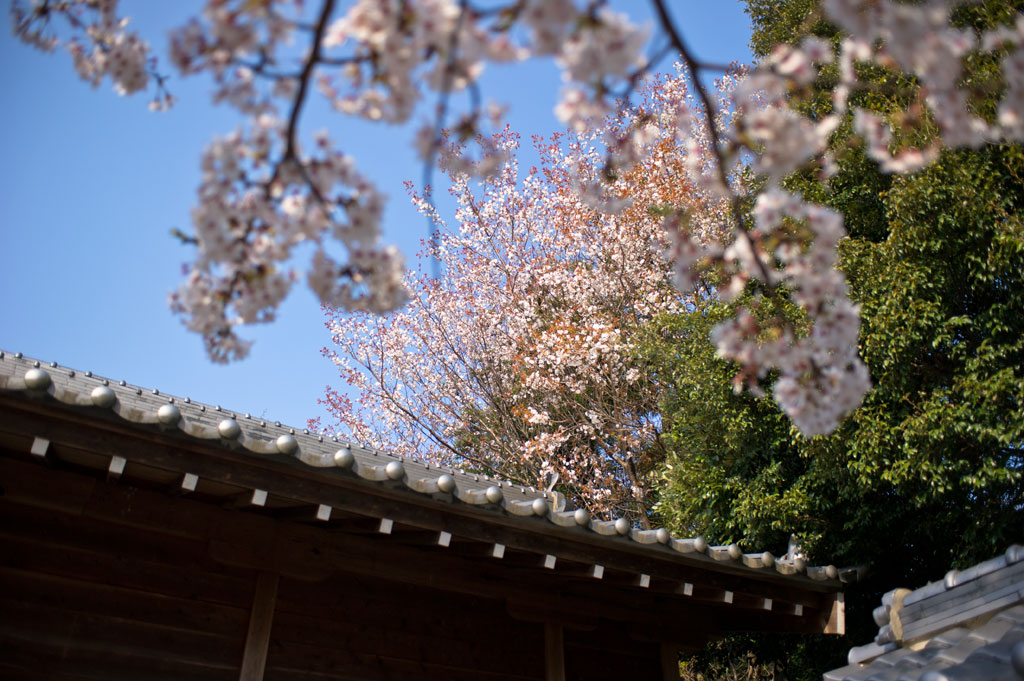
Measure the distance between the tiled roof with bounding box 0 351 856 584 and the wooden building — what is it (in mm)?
11

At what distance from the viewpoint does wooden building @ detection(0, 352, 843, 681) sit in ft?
11.0

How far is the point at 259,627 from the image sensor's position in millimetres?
3885

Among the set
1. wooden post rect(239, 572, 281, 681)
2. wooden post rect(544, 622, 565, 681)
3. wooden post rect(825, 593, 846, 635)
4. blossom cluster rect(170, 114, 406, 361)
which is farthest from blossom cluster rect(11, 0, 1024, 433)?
wooden post rect(825, 593, 846, 635)

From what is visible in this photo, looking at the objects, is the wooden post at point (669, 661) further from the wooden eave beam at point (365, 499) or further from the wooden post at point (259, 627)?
the wooden post at point (259, 627)

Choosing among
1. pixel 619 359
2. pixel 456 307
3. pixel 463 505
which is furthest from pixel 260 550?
pixel 456 307

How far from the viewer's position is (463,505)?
3.84m

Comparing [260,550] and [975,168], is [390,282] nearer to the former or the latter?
[260,550]

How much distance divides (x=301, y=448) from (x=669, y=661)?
2936mm

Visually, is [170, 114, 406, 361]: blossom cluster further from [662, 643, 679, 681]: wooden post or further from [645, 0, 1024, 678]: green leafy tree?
[645, 0, 1024, 678]: green leafy tree

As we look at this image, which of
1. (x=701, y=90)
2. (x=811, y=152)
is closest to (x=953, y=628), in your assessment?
(x=811, y=152)

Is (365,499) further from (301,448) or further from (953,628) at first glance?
(953,628)

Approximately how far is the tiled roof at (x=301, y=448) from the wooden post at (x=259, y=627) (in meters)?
0.70

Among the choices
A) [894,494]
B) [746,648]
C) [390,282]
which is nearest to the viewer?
[390,282]

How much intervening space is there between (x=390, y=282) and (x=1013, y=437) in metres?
5.11
